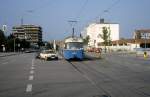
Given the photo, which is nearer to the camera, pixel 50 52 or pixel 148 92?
pixel 148 92

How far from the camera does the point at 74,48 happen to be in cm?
4609

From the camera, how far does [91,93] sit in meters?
13.2

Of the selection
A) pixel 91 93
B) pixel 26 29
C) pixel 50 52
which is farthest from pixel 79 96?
pixel 26 29

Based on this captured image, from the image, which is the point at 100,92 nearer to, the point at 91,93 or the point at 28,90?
the point at 91,93

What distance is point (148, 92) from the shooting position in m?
13.6

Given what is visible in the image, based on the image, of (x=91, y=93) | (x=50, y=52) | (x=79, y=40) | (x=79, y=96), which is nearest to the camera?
(x=79, y=96)

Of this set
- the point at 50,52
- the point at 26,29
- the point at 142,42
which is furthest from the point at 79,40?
the point at 26,29

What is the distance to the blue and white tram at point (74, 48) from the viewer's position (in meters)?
45.7

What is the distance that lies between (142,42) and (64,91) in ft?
396

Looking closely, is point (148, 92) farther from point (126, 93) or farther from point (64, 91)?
point (64, 91)

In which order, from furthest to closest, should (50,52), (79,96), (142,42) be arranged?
(142,42) → (50,52) → (79,96)

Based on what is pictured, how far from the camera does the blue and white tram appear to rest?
45.7m

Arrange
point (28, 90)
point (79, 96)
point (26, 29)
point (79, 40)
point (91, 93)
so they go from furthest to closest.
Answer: point (26, 29)
point (79, 40)
point (28, 90)
point (91, 93)
point (79, 96)

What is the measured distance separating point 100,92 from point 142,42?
12080 cm
